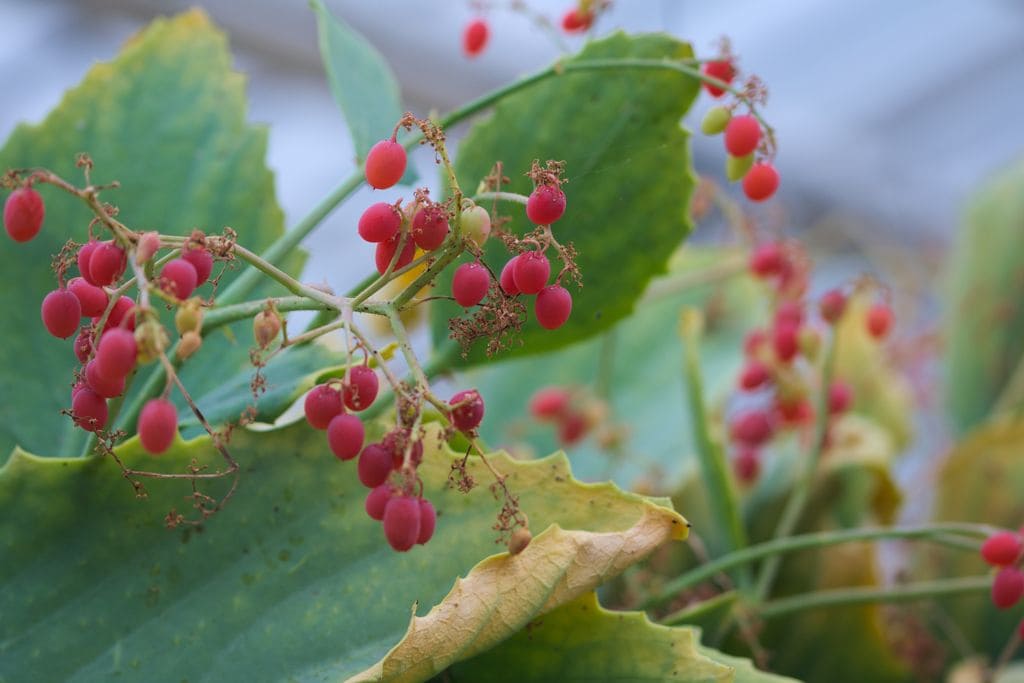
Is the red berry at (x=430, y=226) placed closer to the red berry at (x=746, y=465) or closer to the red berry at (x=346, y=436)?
the red berry at (x=346, y=436)

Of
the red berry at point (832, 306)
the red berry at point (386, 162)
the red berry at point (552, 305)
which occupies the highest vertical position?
the red berry at point (832, 306)

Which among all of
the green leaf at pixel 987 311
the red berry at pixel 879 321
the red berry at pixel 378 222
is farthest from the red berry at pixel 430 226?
the green leaf at pixel 987 311

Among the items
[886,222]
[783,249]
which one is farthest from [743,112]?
[886,222]

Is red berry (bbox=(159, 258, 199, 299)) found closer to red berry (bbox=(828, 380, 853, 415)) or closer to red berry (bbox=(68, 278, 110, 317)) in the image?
red berry (bbox=(68, 278, 110, 317))

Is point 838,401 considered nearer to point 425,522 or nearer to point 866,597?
point 866,597

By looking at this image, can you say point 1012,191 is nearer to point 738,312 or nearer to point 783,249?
point 738,312
